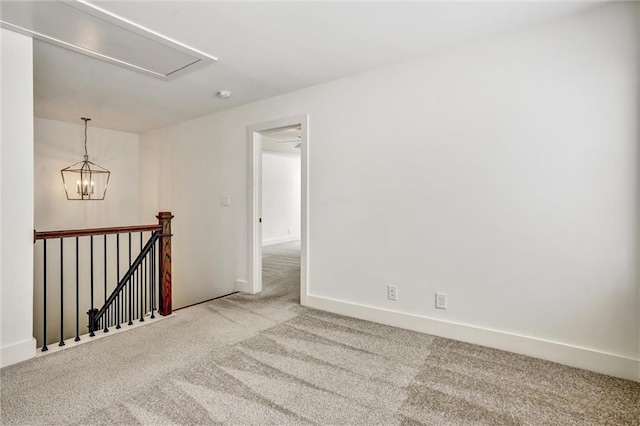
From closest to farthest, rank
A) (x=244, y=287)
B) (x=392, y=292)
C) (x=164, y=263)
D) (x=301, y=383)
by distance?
(x=301, y=383), (x=392, y=292), (x=164, y=263), (x=244, y=287)

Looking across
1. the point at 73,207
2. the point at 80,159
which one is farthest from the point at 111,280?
the point at 80,159

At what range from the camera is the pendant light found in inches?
178

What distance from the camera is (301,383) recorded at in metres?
1.92

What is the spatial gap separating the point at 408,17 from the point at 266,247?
246 inches

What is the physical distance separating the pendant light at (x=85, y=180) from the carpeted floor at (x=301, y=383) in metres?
2.95

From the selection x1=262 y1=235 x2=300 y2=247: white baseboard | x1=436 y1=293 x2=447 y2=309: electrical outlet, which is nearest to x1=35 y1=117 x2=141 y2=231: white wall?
x1=262 y1=235 x2=300 y2=247: white baseboard

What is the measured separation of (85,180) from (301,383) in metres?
4.76

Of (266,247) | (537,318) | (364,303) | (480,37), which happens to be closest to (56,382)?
(364,303)

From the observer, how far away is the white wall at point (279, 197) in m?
8.11

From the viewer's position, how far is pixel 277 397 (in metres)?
1.79

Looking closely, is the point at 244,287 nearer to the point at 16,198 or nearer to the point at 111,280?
the point at 16,198

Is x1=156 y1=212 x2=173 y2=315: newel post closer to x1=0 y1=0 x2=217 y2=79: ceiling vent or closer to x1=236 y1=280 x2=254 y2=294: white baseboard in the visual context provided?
x1=236 y1=280 x2=254 y2=294: white baseboard

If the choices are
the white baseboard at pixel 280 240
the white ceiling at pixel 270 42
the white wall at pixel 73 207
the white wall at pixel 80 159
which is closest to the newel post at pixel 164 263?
the white ceiling at pixel 270 42

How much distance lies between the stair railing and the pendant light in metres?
0.65
